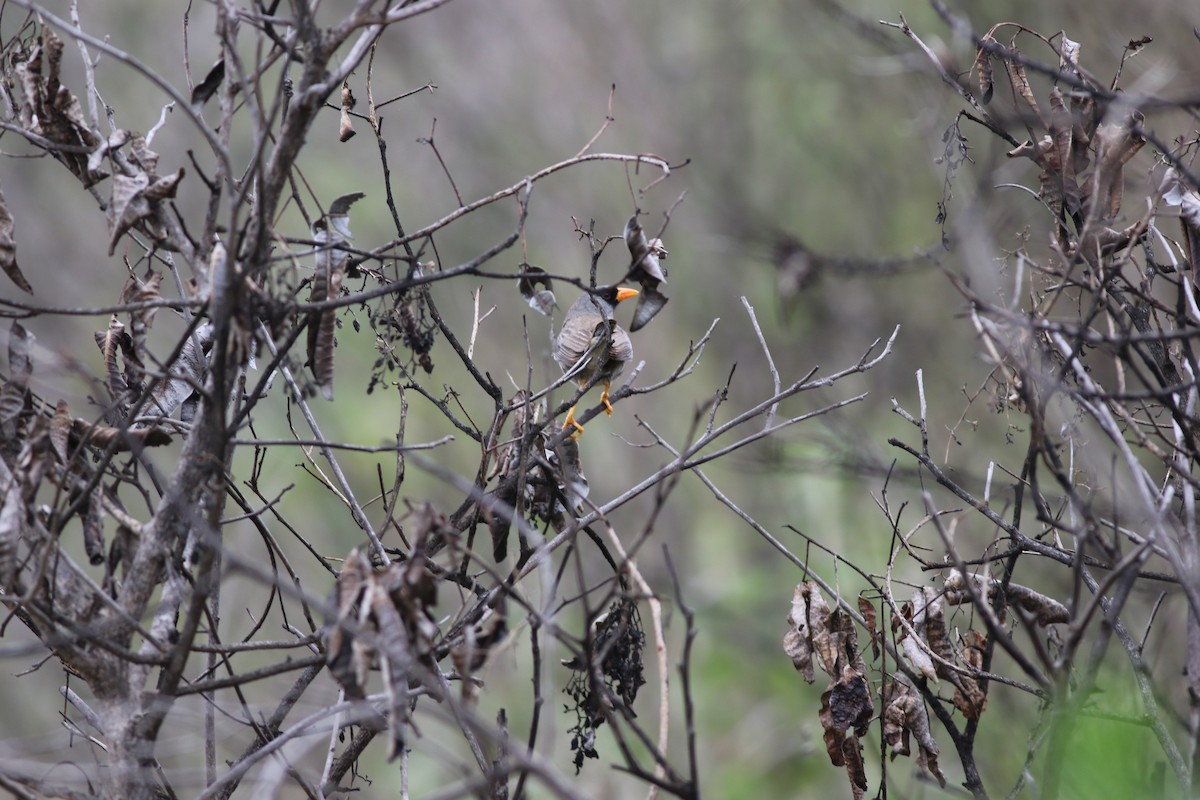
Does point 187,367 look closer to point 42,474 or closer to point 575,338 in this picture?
point 42,474

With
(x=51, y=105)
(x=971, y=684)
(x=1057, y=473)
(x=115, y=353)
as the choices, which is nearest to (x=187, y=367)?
(x=115, y=353)

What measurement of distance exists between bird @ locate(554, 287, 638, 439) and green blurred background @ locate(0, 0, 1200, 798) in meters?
3.91

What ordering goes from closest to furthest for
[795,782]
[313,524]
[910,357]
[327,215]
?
[327,215]
[910,357]
[795,782]
[313,524]

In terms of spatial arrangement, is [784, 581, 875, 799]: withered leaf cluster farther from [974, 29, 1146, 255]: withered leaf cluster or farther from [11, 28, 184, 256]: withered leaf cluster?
[11, 28, 184, 256]: withered leaf cluster

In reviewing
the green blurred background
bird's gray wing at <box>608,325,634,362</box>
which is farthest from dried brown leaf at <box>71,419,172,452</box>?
the green blurred background

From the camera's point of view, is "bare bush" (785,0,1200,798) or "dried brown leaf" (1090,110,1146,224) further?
"dried brown leaf" (1090,110,1146,224)

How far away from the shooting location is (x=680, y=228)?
27.1 ft

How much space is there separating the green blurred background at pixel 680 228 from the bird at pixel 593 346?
12.8ft

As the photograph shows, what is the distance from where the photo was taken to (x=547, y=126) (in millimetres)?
8195

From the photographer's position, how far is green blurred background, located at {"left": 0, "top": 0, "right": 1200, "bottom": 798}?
7.23m

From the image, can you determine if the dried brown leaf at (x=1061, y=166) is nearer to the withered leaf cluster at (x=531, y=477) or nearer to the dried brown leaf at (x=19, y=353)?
the withered leaf cluster at (x=531, y=477)

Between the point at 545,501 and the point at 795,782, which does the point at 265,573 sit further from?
the point at 795,782

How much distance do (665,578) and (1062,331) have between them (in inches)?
240

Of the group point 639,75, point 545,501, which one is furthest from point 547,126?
point 545,501
